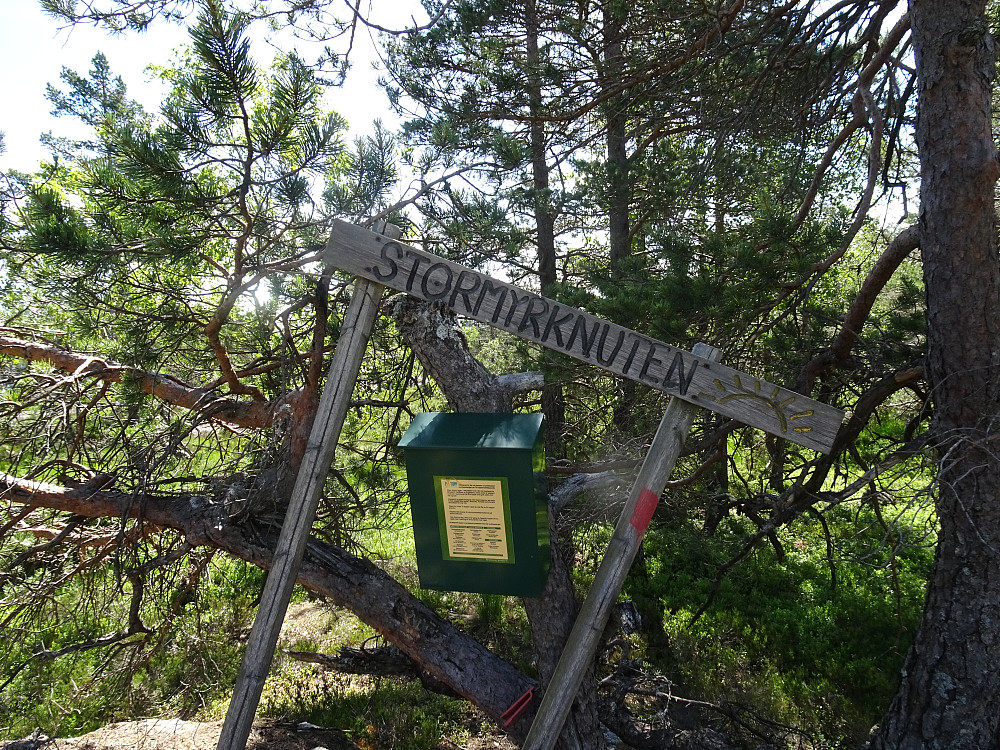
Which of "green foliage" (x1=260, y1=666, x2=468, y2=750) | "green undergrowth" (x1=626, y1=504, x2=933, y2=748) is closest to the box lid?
"green undergrowth" (x1=626, y1=504, x2=933, y2=748)

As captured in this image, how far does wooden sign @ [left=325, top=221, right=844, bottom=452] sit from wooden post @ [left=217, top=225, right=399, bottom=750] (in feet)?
0.40

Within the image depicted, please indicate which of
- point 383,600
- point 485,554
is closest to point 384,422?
point 383,600

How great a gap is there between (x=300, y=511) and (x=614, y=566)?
1162 mm

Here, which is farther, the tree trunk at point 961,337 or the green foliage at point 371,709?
the green foliage at point 371,709

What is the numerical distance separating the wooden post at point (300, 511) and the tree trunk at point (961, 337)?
2.46 metres

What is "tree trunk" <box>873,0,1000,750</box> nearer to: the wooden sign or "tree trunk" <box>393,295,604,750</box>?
the wooden sign

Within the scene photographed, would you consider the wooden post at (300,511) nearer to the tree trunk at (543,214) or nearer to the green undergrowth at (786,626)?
the tree trunk at (543,214)

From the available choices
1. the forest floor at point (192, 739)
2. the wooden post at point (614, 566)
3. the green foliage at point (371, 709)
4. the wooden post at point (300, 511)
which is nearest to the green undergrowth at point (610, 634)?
the green foliage at point (371, 709)

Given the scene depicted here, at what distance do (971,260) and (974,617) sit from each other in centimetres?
161

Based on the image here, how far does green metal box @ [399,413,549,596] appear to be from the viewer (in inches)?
84.4

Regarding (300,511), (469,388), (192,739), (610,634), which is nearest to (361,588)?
(300,511)

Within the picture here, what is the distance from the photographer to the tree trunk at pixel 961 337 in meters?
2.68

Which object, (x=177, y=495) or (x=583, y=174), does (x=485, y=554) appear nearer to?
(x=177, y=495)

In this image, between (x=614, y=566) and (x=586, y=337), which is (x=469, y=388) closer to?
(x=586, y=337)
